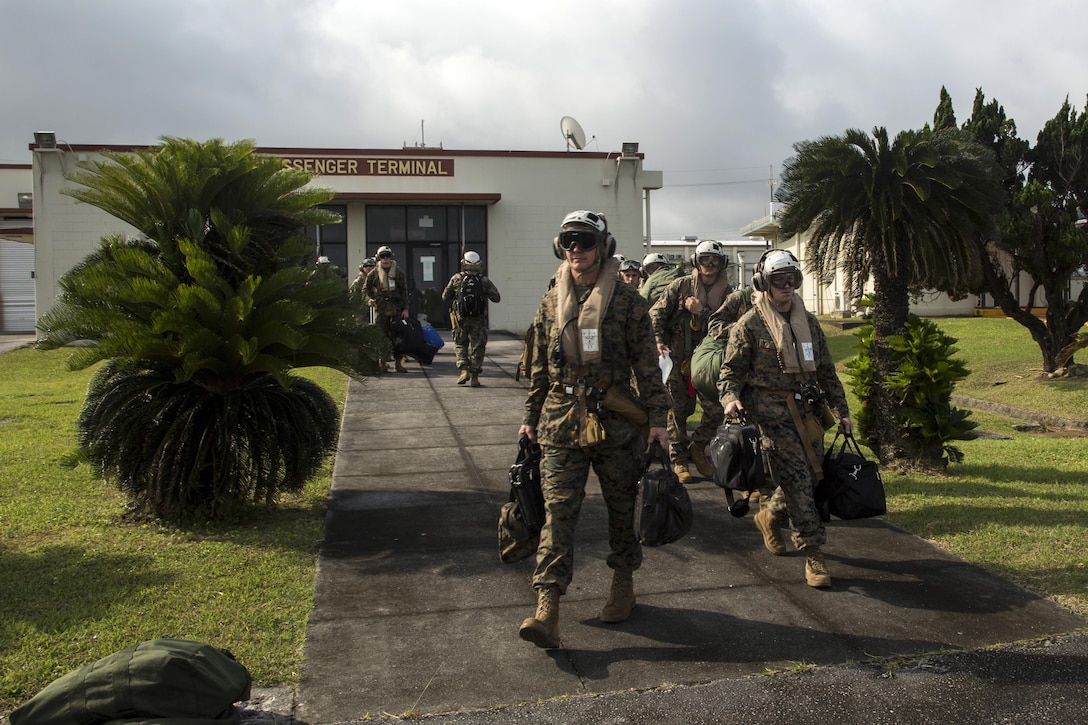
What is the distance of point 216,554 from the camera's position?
552 centimetres

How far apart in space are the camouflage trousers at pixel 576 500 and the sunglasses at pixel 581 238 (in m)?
0.92

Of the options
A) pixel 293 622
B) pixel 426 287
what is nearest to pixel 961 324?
pixel 426 287

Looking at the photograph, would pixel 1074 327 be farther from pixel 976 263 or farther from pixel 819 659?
pixel 819 659

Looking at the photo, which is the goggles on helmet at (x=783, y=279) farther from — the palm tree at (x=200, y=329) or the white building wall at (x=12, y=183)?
the white building wall at (x=12, y=183)

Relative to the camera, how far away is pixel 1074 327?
15703 millimetres

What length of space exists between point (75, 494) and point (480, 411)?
4.66 m

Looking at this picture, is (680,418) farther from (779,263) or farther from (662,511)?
(662,511)

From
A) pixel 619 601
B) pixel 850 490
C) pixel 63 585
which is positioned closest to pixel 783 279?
pixel 850 490

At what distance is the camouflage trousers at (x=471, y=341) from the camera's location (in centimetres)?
1238

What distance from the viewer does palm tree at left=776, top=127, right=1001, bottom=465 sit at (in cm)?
738

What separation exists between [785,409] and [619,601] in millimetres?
1561

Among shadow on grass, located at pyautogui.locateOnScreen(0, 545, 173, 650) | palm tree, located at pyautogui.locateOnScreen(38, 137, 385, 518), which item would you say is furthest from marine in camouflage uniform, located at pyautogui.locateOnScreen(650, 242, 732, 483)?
shadow on grass, located at pyautogui.locateOnScreen(0, 545, 173, 650)

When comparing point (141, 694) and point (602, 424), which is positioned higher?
point (602, 424)

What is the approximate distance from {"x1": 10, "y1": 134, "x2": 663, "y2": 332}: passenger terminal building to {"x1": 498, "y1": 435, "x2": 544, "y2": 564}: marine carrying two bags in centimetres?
1807
